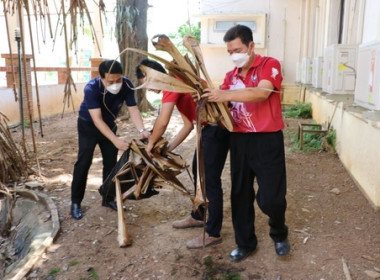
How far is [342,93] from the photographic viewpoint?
6.34 m

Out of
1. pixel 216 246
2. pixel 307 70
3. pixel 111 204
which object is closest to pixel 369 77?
pixel 216 246

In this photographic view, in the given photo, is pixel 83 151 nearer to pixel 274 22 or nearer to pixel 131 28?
pixel 131 28

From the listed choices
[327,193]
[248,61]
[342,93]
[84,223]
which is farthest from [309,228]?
[342,93]

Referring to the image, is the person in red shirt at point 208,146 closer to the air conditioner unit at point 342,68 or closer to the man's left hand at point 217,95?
the man's left hand at point 217,95

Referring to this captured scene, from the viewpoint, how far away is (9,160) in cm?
456

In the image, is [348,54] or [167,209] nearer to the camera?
[167,209]

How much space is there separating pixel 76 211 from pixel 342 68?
4760 mm

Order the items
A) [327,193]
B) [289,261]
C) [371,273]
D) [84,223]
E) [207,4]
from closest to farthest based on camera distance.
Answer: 1. [371,273]
2. [289,261]
3. [84,223]
4. [327,193]
5. [207,4]

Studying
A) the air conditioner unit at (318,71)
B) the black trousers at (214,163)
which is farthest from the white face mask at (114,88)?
the air conditioner unit at (318,71)

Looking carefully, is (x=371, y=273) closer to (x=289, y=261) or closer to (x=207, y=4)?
(x=289, y=261)

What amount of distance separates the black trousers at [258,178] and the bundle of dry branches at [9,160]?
3.07 meters

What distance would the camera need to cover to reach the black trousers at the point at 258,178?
8.13 feet

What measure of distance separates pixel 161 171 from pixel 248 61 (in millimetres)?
1115

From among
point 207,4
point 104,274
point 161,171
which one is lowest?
point 104,274
